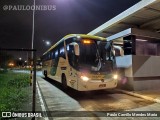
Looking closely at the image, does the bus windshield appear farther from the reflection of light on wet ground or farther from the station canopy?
the station canopy

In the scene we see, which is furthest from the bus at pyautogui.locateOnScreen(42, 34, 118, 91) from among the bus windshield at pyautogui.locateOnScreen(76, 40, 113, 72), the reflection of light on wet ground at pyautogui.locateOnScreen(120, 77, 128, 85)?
the reflection of light on wet ground at pyautogui.locateOnScreen(120, 77, 128, 85)

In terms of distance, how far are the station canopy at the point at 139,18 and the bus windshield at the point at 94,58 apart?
2736 millimetres

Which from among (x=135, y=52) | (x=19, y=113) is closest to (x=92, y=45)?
(x=135, y=52)

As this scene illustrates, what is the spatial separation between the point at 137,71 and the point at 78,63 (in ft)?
13.4

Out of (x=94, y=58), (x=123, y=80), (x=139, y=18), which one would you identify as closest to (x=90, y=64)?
(x=94, y=58)

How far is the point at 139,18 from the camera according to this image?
12008 mm

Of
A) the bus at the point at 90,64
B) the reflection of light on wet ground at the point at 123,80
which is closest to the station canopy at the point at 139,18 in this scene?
Result: the bus at the point at 90,64

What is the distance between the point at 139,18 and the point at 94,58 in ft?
14.7

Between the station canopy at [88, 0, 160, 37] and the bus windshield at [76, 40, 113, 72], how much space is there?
8.98ft

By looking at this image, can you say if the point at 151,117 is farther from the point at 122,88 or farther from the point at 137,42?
the point at 137,42

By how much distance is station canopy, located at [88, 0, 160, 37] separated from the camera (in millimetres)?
9885

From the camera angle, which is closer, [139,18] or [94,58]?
[94,58]

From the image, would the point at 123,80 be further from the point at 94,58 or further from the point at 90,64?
the point at 90,64

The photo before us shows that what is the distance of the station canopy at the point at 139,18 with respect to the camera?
32.4 feet
